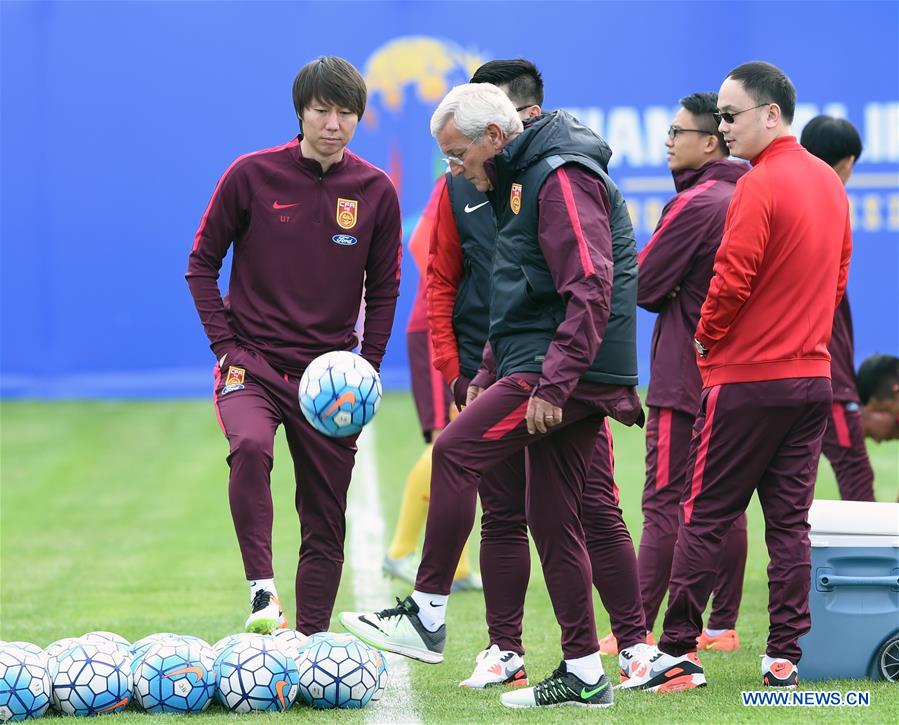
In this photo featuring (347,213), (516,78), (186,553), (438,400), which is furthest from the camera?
(186,553)

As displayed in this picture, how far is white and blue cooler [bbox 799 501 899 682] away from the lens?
546 centimetres

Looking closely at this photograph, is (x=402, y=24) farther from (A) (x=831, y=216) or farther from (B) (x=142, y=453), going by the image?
(A) (x=831, y=216)

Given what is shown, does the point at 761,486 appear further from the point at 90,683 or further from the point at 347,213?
the point at 90,683

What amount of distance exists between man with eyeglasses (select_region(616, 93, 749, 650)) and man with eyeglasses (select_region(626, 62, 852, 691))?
0.70 metres

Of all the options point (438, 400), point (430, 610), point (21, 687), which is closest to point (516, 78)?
point (430, 610)

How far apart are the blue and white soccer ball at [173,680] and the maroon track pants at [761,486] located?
68.7 inches

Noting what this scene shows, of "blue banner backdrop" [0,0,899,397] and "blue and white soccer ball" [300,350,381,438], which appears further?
"blue banner backdrop" [0,0,899,397]

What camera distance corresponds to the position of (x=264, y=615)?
538 centimetres

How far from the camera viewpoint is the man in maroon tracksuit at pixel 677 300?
5996 millimetres

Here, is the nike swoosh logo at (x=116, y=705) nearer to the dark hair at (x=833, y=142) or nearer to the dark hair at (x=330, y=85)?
the dark hair at (x=330, y=85)

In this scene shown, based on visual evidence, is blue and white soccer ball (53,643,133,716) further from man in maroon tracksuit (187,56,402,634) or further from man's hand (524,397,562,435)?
man's hand (524,397,562,435)

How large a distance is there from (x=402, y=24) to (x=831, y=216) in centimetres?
1178

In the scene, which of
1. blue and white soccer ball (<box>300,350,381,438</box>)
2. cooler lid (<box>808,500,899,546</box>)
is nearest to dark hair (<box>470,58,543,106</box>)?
blue and white soccer ball (<box>300,350,381,438</box>)

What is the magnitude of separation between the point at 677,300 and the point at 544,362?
60.2 inches
